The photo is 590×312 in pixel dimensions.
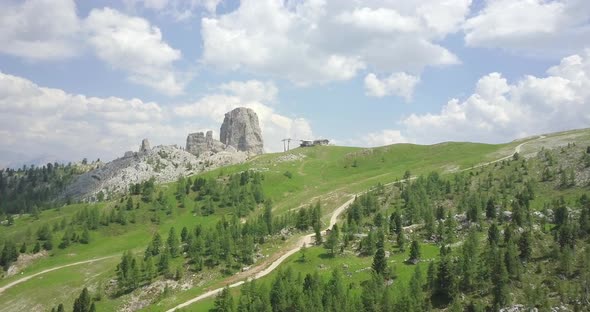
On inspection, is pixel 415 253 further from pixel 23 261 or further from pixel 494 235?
pixel 23 261

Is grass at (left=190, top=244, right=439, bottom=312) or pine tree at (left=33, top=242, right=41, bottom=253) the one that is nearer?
grass at (left=190, top=244, right=439, bottom=312)

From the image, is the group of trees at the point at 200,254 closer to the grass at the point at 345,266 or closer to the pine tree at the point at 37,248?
the grass at the point at 345,266

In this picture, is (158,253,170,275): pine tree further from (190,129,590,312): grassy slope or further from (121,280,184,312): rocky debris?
(190,129,590,312): grassy slope

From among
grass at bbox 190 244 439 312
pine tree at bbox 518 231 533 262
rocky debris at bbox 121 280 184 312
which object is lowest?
rocky debris at bbox 121 280 184 312

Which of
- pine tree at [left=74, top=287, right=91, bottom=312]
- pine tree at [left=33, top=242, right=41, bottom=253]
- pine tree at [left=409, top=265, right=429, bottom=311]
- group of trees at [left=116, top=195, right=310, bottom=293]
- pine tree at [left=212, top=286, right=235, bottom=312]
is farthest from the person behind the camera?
pine tree at [left=33, top=242, right=41, bottom=253]

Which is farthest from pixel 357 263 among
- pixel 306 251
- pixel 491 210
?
pixel 491 210

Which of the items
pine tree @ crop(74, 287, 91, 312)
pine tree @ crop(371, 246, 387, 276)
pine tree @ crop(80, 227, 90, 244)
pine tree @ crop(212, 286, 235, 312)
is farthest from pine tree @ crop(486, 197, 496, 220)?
pine tree @ crop(80, 227, 90, 244)

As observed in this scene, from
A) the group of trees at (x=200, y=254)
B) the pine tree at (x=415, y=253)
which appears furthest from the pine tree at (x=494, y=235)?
the group of trees at (x=200, y=254)

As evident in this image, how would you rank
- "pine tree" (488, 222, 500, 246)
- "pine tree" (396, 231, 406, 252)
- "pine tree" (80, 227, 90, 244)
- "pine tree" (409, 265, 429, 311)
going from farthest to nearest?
"pine tree" (80, 227, 90, 244), "pine tree" (396, 231, 406, 252), "pine tree" (488, 222, 500, 246), "pine tree" (409, 265, 429, 311)

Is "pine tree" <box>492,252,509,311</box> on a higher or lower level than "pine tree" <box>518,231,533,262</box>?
lower

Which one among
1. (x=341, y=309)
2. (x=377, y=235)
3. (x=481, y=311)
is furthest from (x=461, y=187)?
(x=341, y=309)

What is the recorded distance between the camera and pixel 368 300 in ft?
325

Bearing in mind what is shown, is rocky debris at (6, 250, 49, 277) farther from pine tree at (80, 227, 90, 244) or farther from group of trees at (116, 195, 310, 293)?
group of trees at (116, 195, 310, 293)

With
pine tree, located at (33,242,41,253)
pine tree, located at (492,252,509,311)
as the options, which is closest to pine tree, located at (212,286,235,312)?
pine tree, located at (492,252,509,311)
